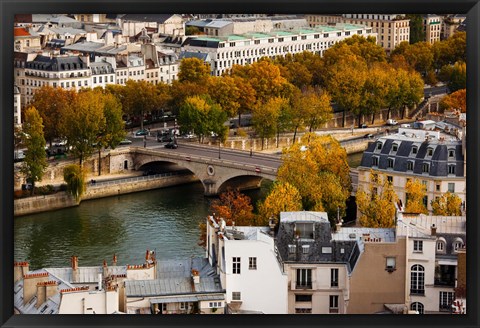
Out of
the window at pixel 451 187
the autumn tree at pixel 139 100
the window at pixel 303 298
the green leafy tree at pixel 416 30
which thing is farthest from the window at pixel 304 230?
the green leafy tree at pixel 416 30

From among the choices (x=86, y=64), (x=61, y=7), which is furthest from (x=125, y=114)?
(x=61, y=7)

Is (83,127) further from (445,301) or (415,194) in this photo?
(445,301)

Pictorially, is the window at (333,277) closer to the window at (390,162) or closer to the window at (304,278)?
the window at (304,278)

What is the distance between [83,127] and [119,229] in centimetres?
417

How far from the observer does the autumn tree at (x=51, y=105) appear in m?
18.7

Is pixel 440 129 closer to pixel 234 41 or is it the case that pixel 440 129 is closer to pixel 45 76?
pixel 45 76

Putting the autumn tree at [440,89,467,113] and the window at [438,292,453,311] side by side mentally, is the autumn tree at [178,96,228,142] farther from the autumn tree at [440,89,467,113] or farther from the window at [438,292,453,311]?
the window at [438,292,453,311]

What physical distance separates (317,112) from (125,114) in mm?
3088

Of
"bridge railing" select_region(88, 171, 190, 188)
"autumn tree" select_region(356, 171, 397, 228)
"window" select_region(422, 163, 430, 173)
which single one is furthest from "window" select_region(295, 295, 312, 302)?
"bridge railing" select_region(88, 171, 190, 188)

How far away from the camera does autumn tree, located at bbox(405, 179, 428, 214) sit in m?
11.9

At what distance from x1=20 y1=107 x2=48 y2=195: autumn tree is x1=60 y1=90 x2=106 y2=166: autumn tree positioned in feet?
1.80

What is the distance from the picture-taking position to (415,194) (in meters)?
12.6

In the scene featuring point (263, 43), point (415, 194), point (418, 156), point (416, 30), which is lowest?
point (415, 194)

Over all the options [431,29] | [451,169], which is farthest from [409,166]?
[431,29]
